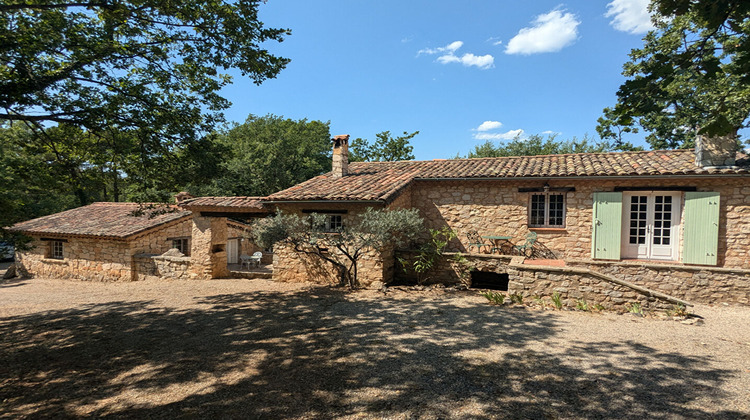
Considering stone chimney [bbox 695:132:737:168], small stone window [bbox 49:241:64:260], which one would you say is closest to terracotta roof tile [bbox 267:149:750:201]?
stone chimney [bbox 695:132:737:168]

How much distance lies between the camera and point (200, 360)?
4875 millimetres

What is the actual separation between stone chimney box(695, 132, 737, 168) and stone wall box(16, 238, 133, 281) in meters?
19.8

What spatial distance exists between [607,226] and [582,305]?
321cm

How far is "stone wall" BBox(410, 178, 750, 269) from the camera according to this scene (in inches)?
339

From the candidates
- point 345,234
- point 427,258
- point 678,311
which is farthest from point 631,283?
point 345,234

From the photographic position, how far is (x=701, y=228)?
28.5 ft

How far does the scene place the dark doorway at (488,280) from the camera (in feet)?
33.9

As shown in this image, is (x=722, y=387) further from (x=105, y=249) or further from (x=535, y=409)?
(x=105, y=249)

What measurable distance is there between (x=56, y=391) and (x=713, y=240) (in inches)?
553

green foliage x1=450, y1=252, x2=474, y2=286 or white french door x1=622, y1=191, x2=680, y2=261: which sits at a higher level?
white french door x1=622, y1=191, x2=680, y2=261

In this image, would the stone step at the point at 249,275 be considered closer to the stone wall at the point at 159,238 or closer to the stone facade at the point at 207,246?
the stone facade at the point at 207,246

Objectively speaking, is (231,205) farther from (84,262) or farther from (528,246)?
(528,246)

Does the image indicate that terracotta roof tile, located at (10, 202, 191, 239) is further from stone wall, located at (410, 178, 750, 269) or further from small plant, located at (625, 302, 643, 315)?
small plant, located at (625, 302, 643, 315)

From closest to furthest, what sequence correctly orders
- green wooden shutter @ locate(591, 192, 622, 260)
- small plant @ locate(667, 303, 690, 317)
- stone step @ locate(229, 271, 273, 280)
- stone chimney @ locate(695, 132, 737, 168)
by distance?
1. small plant @ locate(667, 303, 690, 317)
2. stone chimney @ locate(695, 132, 737, 168)
3. green wooden shutter @ locate(591, 192, 622, 260)
4. stone step @ locate(229, 271, 273, 280)
